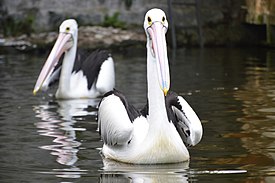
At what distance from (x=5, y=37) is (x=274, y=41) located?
5262mm

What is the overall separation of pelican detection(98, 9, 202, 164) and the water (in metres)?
0.09

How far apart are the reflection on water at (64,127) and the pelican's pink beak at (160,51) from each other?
847mm

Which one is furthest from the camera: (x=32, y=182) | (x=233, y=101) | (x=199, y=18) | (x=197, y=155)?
(x=199, y=18)

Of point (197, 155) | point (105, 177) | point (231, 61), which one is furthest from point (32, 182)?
point (231, 61)

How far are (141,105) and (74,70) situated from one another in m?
2.11

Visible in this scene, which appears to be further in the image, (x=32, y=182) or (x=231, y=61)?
(x=231, y=61)

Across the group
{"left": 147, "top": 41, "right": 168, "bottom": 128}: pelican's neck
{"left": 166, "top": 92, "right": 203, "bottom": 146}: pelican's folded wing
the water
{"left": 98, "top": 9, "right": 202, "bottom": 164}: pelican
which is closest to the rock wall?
the water

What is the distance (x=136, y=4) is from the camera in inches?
673

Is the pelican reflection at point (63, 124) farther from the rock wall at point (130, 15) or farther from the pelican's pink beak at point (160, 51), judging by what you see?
the rock wall at point (130, 15)

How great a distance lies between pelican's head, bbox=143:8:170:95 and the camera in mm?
5693

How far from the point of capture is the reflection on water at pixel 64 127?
6.27 meters

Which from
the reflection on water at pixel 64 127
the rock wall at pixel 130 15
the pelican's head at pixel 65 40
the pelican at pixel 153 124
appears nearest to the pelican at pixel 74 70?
the pelican's head at pixel 65 40

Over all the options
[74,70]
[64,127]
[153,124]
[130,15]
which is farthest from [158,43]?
[130,15]

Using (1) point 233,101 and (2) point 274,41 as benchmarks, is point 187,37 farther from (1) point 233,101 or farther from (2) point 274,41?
(1) point 233,101
